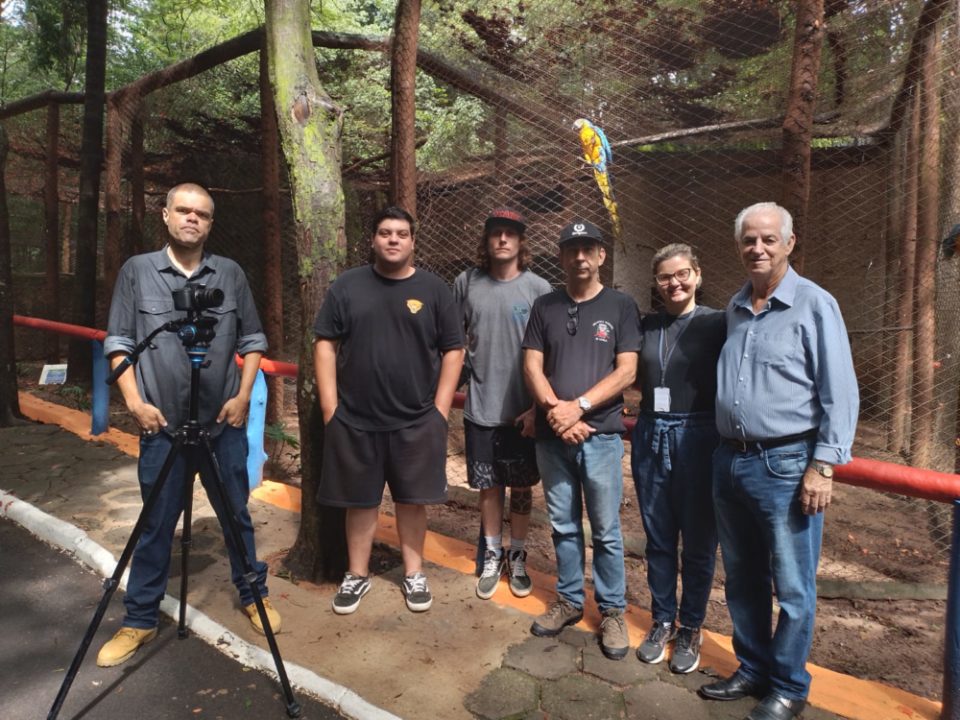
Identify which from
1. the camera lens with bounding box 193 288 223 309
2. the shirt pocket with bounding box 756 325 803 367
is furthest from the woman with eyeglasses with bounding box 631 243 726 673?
the camera lens with bounding box 193 288 223 309

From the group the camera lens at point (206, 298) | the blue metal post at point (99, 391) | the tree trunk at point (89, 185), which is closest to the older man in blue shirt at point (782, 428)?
the camera lens at point (206, 298)

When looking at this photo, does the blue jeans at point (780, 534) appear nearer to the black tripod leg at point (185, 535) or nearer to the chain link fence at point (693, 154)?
the chain link fence at point (693, 154)

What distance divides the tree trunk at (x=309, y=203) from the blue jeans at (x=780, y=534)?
195 centimetres

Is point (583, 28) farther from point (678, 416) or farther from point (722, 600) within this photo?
point (722, 600)

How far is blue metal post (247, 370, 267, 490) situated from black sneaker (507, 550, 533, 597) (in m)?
2.13

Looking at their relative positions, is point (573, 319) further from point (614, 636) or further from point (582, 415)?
point (614, 636)

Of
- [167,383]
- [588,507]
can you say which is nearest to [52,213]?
[167,383]

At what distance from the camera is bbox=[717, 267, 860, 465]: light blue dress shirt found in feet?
7.34

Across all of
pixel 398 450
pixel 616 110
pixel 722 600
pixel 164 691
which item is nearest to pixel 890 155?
pixel 616 110

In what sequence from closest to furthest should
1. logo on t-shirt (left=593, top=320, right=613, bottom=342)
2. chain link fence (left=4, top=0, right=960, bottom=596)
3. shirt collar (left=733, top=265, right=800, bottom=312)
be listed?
shirt collar (left=733, top=265, right=800, bottom=312) < logo on t-shirt (left=593, top=320, right=613, bottom=342) < chain link fence (left=4, top=0, right=960, bottom=596)

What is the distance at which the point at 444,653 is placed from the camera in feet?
9.18

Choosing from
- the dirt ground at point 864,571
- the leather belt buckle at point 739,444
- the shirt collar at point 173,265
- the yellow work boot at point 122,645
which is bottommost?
the dirt ground at point 864,571

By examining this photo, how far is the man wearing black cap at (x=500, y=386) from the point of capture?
3.27m

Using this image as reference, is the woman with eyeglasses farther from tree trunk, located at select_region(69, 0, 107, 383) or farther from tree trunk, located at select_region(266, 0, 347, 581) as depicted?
tree trunk, located at select_region(69, 0, 107, 383)
